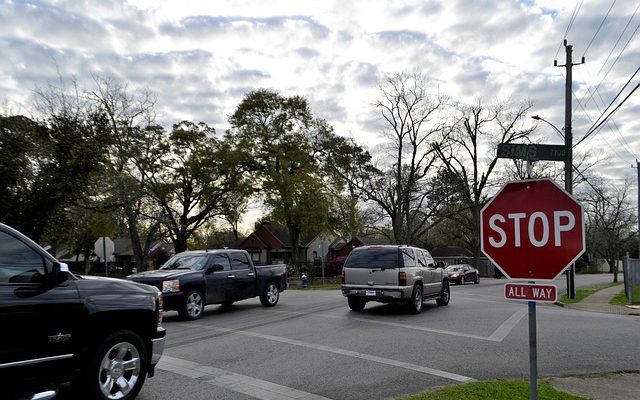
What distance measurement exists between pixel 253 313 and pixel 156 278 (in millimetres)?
2986

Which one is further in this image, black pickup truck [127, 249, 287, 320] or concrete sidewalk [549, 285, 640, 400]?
black pickup truck [127, 249, 287, 320]

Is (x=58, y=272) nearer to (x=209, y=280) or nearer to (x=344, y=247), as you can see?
(x=209, y=280)

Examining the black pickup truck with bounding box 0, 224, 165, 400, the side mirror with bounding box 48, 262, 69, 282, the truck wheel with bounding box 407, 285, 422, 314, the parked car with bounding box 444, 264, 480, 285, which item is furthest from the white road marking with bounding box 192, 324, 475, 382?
the parked car with bounding box 444, 264, 480, 285

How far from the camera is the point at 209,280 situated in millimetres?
13641

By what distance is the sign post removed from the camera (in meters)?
4.20

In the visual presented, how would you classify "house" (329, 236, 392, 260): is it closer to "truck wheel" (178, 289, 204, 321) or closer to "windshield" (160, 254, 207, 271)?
"windshield" (160, 254, 207, 271)

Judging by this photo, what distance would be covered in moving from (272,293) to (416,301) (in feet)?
14.3

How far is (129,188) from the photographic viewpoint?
36.5m

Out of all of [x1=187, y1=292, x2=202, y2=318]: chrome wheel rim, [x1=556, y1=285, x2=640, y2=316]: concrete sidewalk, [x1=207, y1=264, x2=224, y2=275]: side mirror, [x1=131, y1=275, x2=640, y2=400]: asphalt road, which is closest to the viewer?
[x1=131, y1=275, x2=640, y2=400]: asphalt road

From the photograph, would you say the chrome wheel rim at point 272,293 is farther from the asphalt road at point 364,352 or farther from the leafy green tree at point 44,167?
the leafy green tree at point 44,167

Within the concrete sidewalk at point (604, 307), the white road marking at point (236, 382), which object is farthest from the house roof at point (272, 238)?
the white road marking at point (236, 382)

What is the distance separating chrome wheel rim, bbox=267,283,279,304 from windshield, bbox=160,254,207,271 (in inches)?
106

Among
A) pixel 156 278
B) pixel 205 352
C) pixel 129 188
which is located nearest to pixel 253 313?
pixel 156 278

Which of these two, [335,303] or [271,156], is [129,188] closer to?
[271,156]
